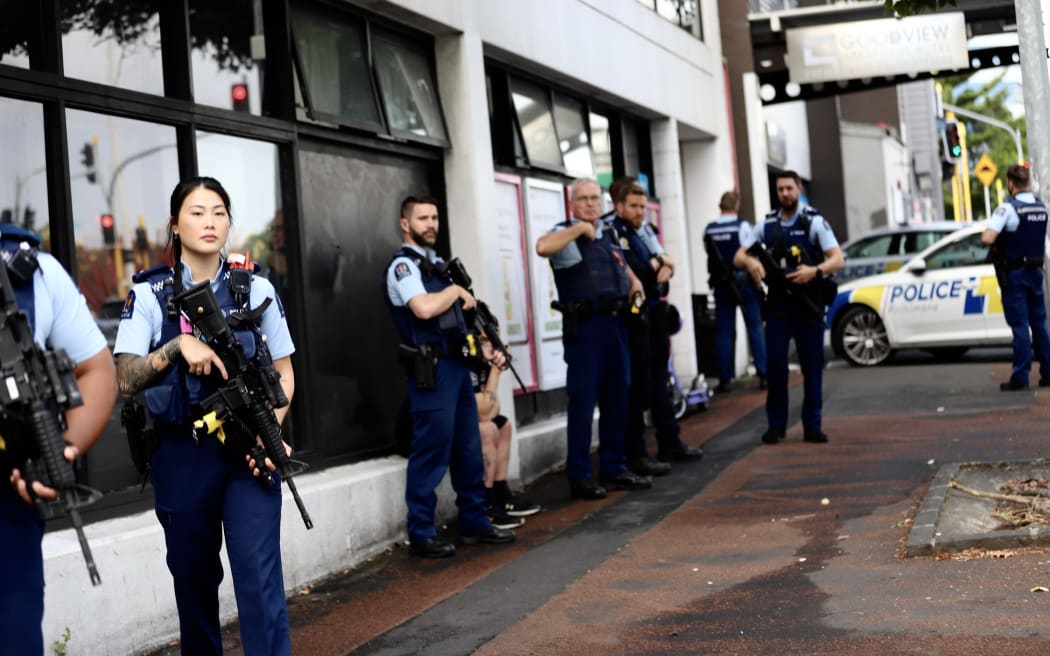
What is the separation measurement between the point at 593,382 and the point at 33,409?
23.1ft

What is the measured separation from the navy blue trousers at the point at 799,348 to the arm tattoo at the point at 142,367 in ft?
26.0

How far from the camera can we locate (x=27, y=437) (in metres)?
3.77

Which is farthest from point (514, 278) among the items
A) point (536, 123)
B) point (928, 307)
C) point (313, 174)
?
point (928, 307)

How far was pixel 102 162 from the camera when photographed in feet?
25.5

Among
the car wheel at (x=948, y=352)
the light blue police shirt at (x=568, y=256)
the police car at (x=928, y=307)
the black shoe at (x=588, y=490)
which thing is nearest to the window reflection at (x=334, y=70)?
the light blue police shirt at (x=568, y=256)

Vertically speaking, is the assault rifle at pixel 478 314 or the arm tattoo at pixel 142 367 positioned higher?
the assault rifle at pixel 478 314

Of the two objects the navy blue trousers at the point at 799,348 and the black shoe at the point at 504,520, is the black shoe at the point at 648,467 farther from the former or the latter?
the black shoe at the point at 504,520

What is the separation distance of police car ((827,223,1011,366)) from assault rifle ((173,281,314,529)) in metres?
14.1

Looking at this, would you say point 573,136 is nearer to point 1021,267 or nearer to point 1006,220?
point 1006,220

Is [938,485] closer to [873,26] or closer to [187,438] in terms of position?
[187,438]

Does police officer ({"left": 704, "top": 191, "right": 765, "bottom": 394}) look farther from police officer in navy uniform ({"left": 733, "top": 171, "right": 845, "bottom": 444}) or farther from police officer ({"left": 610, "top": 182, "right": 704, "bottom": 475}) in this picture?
police officer ({"left": 610, "top": 182, "right": 704, "bottom": 475})

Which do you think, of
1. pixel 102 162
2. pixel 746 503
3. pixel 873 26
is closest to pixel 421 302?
pixel 102 162

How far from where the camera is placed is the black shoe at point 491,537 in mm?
9141

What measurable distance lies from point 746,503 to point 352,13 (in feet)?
14.0
